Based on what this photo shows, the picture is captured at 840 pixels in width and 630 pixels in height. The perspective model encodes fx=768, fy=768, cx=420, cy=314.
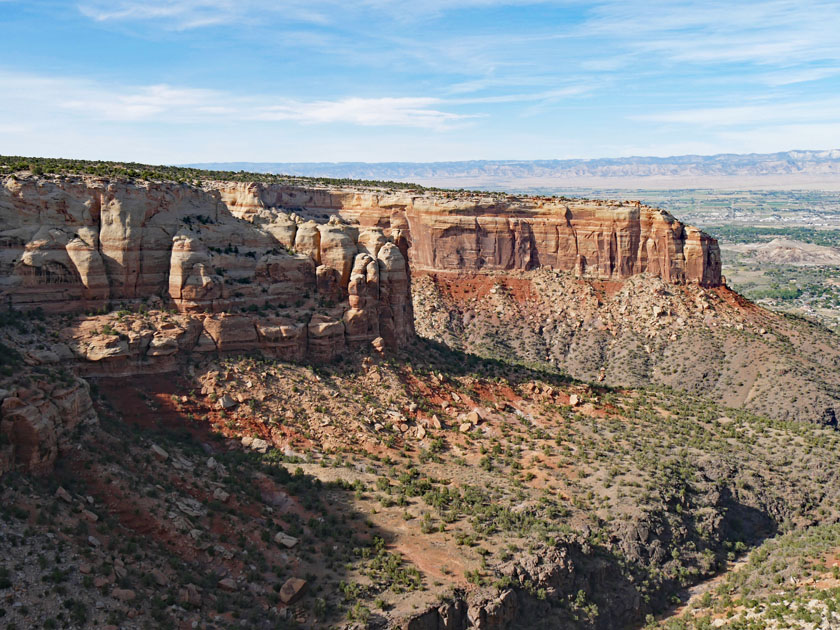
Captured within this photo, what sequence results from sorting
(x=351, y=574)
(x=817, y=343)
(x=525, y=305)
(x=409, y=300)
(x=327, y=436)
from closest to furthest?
(x=351, y=574), (x=327, y=436), (x=409, y=300), (x=817, y=343), (x=525, y=305)

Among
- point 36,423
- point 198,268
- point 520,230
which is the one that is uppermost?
point 520,230

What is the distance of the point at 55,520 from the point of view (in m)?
28.7

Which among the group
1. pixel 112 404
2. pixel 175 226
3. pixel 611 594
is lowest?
pixel 611 594

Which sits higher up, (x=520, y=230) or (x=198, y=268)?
(x=520, y=230)

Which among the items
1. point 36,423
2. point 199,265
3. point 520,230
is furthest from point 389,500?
point 520,230

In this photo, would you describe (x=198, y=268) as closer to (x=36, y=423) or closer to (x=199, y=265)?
(x=199, y=265)

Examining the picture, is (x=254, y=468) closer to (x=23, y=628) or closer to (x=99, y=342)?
(x=99, y=342)

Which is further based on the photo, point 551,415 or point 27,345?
point 551,415

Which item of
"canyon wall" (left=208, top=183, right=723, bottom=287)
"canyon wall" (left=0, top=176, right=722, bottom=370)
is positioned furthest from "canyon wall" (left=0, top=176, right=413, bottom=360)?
"canyon wall" (left=208, top=183, right=723, bottom=287)

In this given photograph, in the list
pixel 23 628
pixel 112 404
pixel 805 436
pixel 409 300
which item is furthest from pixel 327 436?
pixel 805 436

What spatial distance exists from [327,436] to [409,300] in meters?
15.9

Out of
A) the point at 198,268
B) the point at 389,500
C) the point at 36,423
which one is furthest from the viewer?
the point at 198,268

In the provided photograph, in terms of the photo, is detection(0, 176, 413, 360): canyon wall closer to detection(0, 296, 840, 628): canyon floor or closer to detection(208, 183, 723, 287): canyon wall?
→ detection(0, 296, 840, 628): canyon floor

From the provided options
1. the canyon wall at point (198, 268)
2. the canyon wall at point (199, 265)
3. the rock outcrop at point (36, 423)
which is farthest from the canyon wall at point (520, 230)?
the rock outcrop at point (36, 423)
